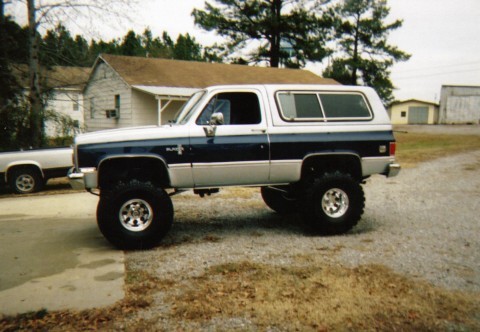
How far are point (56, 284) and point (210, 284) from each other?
1671mm

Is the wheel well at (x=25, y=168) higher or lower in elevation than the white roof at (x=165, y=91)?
lower

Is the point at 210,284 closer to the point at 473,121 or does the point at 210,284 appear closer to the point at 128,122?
the point at 128,122

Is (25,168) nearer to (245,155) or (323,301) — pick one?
(245,155)

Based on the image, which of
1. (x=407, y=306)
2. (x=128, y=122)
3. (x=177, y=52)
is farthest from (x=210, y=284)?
(x=177, y=52)

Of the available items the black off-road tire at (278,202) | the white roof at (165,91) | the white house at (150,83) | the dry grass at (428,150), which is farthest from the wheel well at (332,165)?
the white roof at (165,91)

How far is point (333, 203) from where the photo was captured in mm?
6988

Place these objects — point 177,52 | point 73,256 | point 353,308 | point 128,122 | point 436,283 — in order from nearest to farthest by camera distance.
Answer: point 353,308 < point 436,283 < point 73,256 < point 128,122 < point 177,52

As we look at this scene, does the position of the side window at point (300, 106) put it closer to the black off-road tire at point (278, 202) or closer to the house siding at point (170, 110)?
the black off-road tire at point (278, 202)

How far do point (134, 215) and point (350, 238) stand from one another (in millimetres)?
3181

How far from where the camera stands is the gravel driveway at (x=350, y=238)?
5.54 m

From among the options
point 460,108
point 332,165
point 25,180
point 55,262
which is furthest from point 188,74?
point 460,108

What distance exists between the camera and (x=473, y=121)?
50.8 m

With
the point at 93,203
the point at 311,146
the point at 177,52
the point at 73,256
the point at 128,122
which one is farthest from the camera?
the point at 177,52

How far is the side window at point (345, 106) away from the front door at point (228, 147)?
3.54ft
